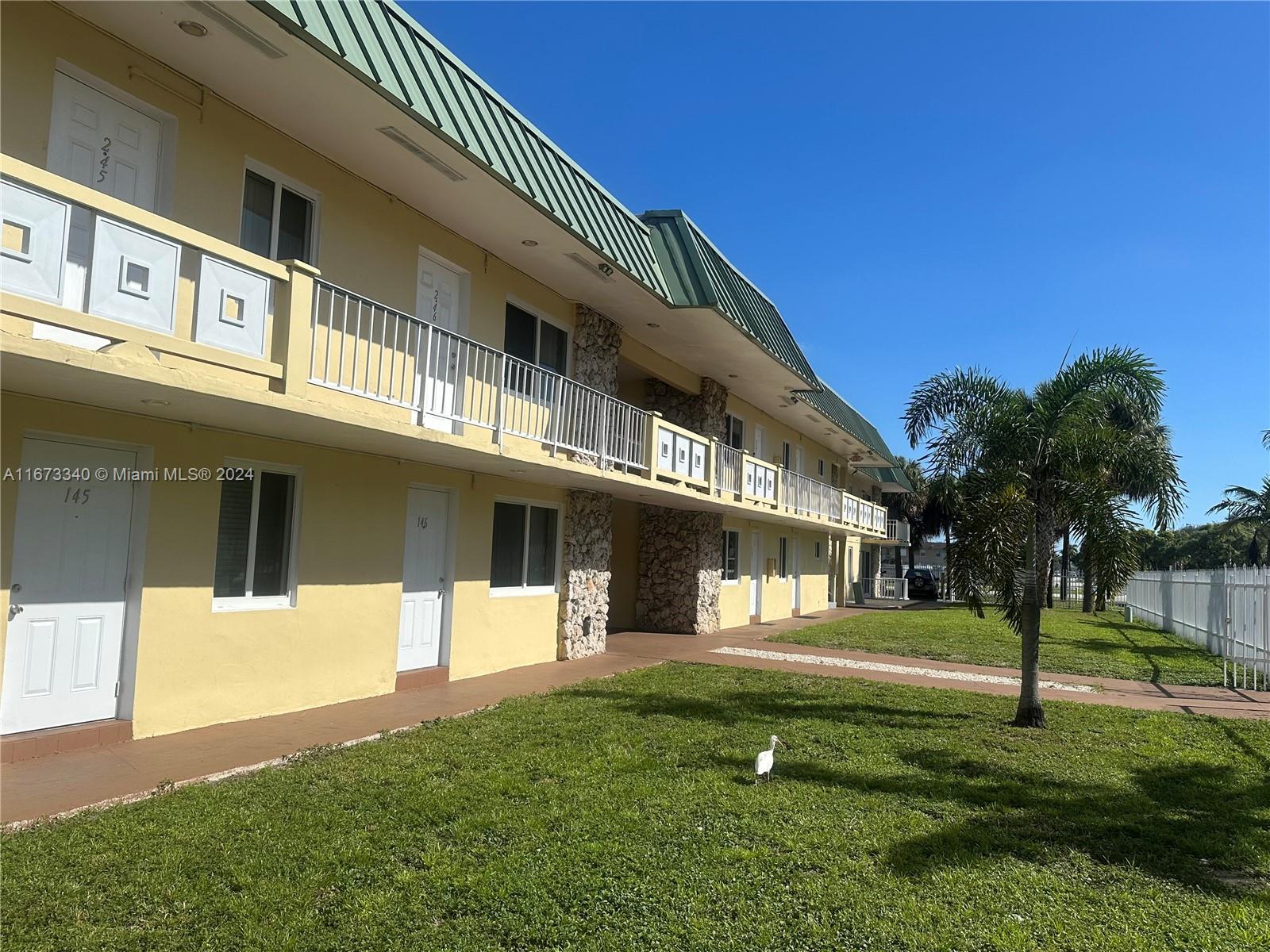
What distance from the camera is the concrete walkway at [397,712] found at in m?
5.93

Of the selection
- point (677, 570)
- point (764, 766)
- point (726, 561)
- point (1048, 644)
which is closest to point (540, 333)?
→ point (677, 570)

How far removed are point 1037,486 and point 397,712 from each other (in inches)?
317

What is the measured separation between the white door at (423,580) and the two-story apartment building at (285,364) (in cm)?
4

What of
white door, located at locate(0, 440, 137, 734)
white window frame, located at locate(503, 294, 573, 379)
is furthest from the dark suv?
white door, located at locate(0, 440, 137, 734)

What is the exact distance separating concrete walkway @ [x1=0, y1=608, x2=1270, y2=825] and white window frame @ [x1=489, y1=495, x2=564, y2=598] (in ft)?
3.84

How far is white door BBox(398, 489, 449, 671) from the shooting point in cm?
1051

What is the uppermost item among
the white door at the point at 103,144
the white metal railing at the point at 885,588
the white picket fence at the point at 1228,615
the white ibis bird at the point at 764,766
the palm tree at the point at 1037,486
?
the white door at the point at 103,144

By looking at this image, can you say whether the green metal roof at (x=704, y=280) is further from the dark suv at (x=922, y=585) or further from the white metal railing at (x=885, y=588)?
the dark suv at (x=922, y=585)

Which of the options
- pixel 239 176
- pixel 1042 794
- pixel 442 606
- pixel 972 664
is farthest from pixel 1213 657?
pixel 239 176

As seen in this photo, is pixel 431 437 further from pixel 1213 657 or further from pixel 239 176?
pixel 1213 657

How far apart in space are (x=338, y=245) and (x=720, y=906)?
768 centimetres

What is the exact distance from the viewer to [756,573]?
2381 cm

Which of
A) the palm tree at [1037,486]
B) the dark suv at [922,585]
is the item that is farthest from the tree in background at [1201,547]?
the palm tree at [1037,486]

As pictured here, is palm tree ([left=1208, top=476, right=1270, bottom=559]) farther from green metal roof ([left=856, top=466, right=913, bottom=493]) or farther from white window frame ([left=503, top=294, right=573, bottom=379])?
white window frame ([left=503, top=294, right=573, bottom=379])
